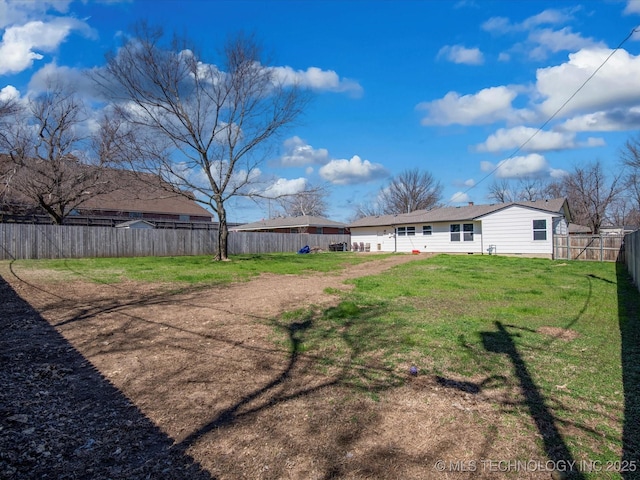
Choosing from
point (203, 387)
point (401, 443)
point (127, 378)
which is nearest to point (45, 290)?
point (127, 378)

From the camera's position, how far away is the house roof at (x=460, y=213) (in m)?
22.0

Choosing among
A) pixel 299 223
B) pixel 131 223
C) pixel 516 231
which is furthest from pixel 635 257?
pixel 299 223

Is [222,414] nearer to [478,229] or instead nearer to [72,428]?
[72,428]

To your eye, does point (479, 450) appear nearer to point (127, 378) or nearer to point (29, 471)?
point (29, 471)

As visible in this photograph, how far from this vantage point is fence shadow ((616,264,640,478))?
8.31ft

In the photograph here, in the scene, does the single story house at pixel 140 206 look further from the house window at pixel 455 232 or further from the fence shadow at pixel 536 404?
the house window at pixel 455 232

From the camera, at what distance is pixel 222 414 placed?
3.15m

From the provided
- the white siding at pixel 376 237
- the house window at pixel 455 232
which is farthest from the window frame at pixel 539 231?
the white siding at pixel 376 237

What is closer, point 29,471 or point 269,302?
point 29,471

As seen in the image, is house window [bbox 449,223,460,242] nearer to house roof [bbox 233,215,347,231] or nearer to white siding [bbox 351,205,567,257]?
white siding [bbox 351,205,567,257]

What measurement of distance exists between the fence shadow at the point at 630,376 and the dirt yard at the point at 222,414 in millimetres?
578

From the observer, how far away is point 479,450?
2582 millimetres

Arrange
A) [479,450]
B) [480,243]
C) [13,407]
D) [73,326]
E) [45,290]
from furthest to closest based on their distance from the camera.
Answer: [480,243] < [45,290] < [73,326] < [13,407] < [479,450]

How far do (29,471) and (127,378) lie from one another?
4.98 ft
